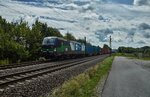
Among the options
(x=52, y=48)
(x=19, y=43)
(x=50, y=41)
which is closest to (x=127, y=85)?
(x=52, y=48)

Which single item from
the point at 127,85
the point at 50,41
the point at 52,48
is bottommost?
the point at 127,85

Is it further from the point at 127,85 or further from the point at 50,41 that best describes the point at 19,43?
the point at 127,85

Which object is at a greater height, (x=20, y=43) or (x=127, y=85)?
(x=20, y=43)

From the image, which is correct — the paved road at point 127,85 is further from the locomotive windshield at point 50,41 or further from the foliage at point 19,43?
the locomotive windshield at point 50,41

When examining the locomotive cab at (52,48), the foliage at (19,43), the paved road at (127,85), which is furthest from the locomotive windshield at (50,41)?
the paved road at (127,85)

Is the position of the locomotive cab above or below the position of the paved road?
above

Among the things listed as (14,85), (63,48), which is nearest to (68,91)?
(14,85)

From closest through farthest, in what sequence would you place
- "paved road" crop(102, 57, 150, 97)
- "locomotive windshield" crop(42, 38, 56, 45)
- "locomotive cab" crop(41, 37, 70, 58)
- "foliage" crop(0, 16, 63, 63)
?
"paved road" crop(102, 57, 150, 97) → "foliage" crop(0, 16, 63, 63) → "locomotive cab" crop(41, 37, 70, 58) → "locomotive windshield" crop(42, 38, 56, 45)

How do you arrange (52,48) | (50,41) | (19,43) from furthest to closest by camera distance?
(19,43), (50,41), (52,48)

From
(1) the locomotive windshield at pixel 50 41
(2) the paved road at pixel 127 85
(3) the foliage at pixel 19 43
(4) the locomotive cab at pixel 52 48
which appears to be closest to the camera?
(2) the paved road at pixel 127 85

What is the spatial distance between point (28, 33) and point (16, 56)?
10.4 metres

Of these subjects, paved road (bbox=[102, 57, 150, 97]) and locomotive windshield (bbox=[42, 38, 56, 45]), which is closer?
paved road (bbox=[102, 57, 150, 97])

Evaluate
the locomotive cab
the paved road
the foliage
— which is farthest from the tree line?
the paved road

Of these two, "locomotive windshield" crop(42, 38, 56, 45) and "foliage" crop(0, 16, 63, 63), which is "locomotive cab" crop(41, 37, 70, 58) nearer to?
"locomotive windshield" crop(42, 38, 56, 45)
